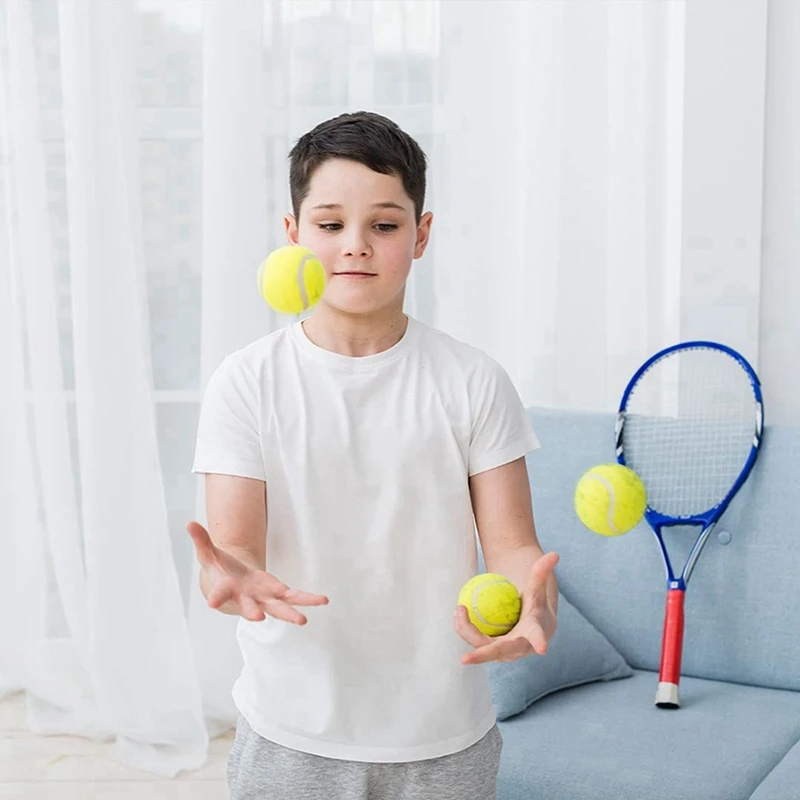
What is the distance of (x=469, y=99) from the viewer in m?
2.97

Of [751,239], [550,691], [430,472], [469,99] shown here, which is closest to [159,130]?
[469,99]

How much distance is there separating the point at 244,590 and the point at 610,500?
70 cm

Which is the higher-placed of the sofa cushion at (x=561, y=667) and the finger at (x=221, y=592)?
the finger at (x=221, y=592)

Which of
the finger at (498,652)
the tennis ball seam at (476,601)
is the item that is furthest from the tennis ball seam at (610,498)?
the finger at (498,652)

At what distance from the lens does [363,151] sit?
148 cm

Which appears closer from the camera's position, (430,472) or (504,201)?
(430,472)

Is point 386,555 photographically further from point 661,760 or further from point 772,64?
point 772,64

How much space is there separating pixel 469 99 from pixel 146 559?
1.39 m

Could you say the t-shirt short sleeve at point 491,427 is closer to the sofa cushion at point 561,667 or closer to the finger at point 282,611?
the finger at point 282,611

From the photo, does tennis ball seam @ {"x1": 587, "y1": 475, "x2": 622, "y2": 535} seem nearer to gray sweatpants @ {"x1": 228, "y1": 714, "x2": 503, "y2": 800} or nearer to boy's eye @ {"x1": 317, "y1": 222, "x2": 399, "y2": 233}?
gray sweatpants @ {"x1": 228, "y1": 714, "x2": 503, "y2": 800}

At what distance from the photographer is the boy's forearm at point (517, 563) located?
1478 millimetres

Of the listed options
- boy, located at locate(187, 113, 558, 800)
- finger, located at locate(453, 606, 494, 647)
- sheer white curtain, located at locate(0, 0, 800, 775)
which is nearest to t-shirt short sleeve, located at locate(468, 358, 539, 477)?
boy, located at locate(187, 113, 558, 800)

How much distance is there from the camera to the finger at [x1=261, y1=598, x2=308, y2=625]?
4.08 ft

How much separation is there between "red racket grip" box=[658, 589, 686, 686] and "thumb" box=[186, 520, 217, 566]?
1231 millimetres
